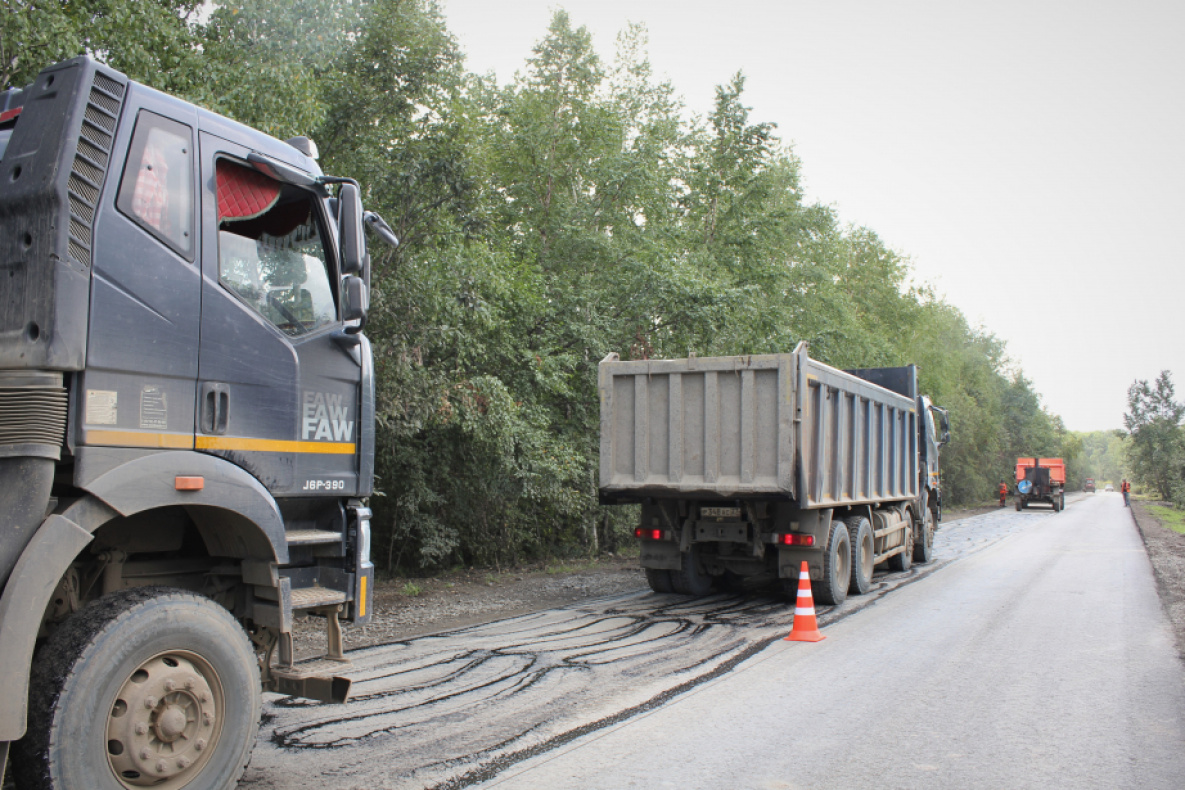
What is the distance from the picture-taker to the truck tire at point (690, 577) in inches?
433

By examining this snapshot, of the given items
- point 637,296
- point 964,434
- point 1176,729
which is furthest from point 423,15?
point 964,434

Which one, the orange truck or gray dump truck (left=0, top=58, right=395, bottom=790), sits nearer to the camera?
gray dump truck (left=0, top=58, right=395, bottom=790)

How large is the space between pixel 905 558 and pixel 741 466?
6.78 meters

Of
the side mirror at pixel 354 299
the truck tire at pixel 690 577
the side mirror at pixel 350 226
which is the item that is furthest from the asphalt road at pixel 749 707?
the side mirror at pixel 350 226

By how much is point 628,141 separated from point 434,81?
46.7 feet

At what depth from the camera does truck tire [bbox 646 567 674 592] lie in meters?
11.1

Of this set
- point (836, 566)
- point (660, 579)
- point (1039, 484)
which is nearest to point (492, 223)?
point (660, 579)

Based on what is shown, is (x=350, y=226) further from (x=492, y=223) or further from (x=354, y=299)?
(x=492, y=223)

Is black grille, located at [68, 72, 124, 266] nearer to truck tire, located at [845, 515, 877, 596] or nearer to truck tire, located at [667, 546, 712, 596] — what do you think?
truck tire, located at [667, 546, 712, 596]

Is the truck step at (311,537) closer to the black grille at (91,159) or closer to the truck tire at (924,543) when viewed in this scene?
the black grille at (91,159)

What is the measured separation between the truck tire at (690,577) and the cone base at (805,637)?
2.67 metres

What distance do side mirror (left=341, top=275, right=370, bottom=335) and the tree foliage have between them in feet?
17.3

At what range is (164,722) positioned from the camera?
349 centimetres

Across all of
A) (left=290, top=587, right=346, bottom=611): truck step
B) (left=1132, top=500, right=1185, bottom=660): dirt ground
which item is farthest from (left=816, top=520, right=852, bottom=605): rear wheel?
(left=290, top=587, right=346, bottom=611): truck step
